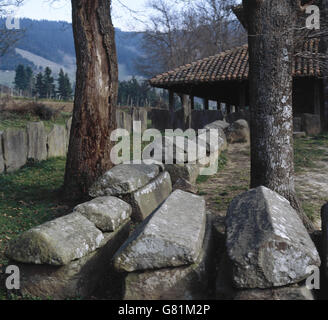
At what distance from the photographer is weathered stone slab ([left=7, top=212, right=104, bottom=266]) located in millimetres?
2803

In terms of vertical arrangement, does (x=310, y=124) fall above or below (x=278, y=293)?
above

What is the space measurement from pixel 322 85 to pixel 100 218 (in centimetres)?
1384

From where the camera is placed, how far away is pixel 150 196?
194 inches

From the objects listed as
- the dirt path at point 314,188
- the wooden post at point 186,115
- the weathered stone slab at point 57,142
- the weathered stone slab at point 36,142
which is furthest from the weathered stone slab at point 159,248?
the wooden post at point 186,115

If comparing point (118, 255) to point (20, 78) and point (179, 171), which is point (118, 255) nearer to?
point (179, 171)

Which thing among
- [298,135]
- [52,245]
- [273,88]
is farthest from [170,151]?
[298,135]

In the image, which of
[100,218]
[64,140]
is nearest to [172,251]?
[100,218]

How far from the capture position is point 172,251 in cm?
262

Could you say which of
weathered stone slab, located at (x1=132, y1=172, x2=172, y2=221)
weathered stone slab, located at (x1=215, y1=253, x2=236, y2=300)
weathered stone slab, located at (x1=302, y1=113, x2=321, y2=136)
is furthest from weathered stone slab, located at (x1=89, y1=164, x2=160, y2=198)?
weathered stone slab, located at (x1=302, y1=113, x2=321, y2=136)

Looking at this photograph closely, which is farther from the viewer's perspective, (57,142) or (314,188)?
(57,142)

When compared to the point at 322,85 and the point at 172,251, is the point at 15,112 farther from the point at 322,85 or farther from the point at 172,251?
the point at 172,251

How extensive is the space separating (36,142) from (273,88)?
618 centimetres

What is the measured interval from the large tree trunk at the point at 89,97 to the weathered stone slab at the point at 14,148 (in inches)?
104
